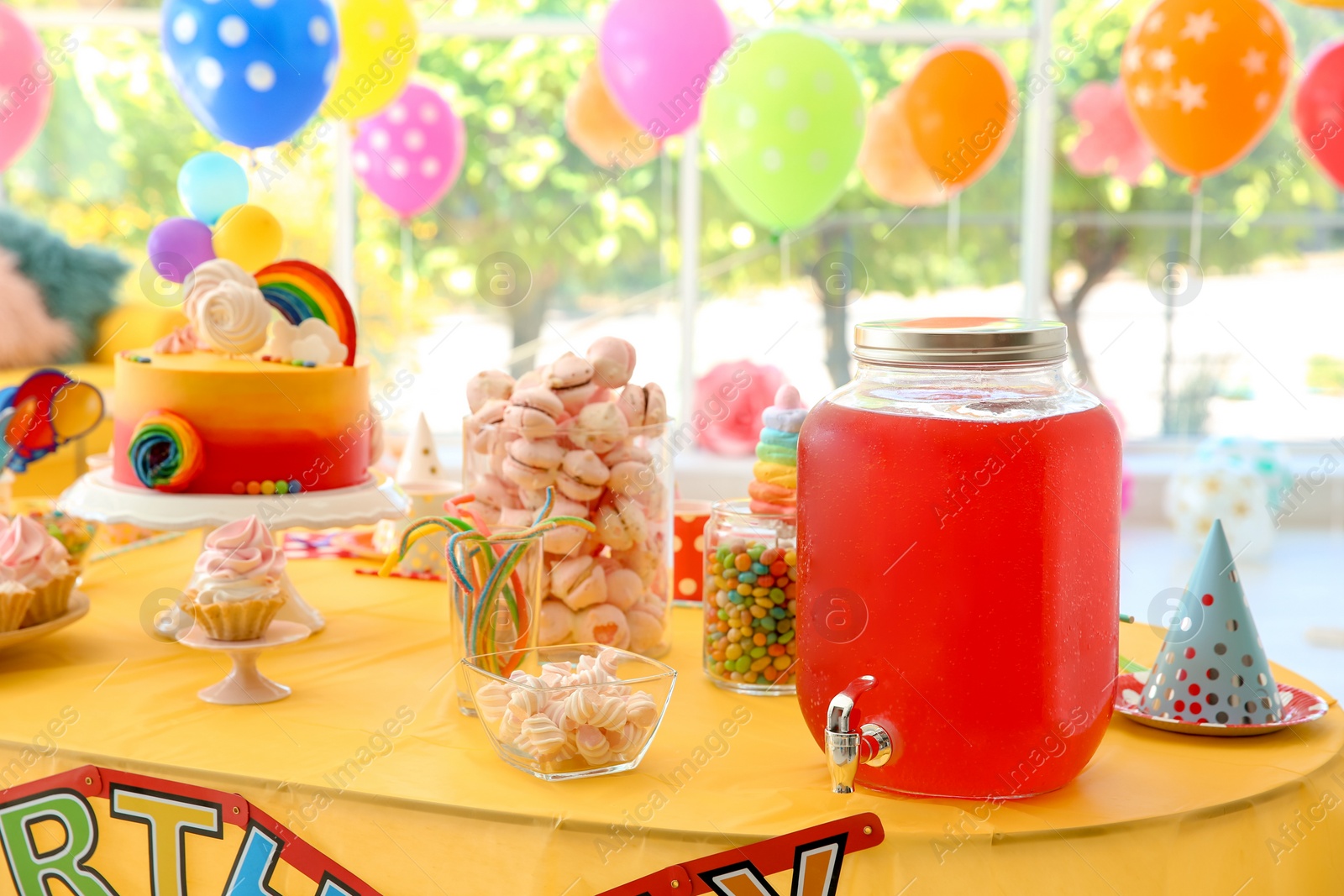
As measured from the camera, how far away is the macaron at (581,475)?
4.11ft

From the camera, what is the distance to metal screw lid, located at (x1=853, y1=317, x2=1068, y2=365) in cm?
93

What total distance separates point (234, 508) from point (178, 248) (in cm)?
36

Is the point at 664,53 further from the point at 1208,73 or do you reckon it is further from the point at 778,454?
the point at 778,454

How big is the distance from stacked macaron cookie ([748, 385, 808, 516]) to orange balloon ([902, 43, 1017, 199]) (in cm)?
266

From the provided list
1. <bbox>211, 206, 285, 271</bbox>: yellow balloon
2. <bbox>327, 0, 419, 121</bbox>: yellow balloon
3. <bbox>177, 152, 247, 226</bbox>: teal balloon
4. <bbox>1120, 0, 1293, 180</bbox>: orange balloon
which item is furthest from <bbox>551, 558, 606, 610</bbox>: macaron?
<bbox>1120, 0, 1293, 180</bbox>: orange balloon

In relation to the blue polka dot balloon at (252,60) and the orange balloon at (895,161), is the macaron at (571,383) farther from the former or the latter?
the orange balloon at (895,161)

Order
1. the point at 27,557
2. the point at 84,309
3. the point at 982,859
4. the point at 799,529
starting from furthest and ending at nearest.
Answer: the point at 84,309 < the point at 27,557 < the point at 799,529 < the point at 982,859

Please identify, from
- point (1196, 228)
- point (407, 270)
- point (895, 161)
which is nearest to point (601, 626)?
point (895, 161)

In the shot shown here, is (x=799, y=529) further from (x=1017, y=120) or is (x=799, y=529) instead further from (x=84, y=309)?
(x=1017, y=120)

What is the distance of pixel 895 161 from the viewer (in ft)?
13.8

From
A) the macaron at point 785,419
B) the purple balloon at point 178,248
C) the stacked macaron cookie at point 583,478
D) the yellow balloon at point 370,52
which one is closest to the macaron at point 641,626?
the stacked macaron cookie at point 583,478

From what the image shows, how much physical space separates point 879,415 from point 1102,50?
4589mm

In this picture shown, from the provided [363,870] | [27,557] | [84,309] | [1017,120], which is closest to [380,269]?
[84,309]

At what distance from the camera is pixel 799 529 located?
3.34 ft
